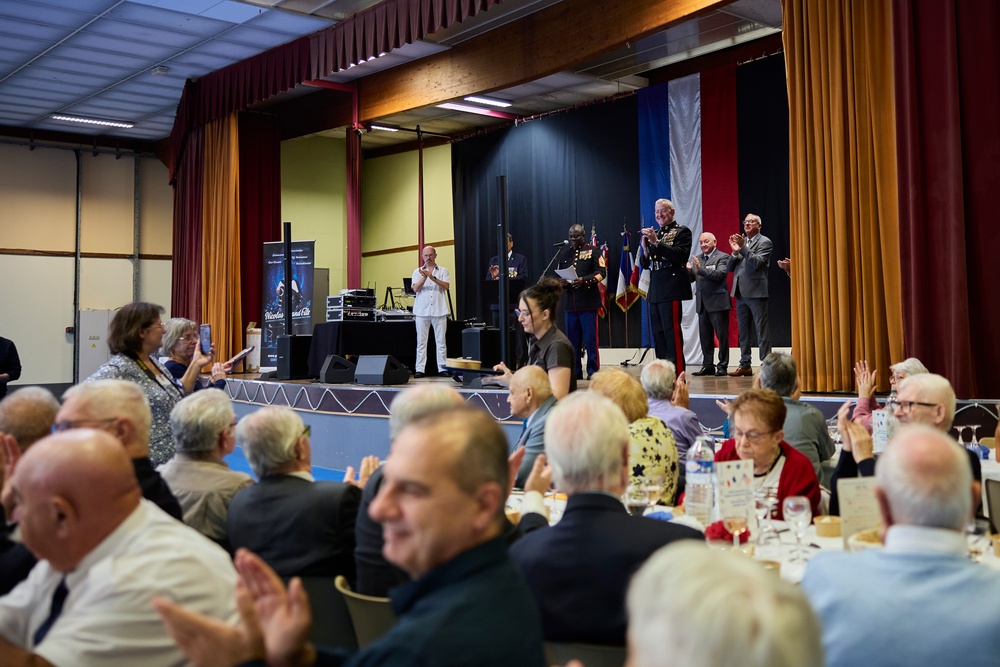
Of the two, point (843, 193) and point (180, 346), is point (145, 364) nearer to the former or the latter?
point (180, 346)

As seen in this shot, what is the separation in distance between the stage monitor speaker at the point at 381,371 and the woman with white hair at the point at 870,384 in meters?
4.37

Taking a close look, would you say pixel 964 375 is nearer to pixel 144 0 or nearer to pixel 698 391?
pixel 698 391

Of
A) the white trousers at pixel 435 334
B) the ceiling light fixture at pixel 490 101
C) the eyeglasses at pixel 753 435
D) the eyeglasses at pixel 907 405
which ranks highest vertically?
the ceiling light fixture at pixel 490 101

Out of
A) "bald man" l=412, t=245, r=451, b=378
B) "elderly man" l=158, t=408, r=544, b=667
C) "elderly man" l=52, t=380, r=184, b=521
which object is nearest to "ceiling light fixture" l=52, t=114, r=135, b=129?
"bald man" l=412, t=245, r=451, b=378

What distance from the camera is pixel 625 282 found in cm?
1167

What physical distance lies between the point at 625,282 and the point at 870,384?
6.57 m

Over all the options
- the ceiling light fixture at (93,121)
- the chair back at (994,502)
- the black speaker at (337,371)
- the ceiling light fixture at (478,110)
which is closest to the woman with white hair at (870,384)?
the chair back at (994,502)

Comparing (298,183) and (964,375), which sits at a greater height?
(298,183)

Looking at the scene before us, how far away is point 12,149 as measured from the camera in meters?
14.1

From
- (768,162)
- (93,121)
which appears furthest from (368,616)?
(93,121)

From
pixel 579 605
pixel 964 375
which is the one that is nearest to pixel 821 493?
pixel 579 605

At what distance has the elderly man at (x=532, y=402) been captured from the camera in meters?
3.65

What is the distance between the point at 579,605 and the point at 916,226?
4.64 m

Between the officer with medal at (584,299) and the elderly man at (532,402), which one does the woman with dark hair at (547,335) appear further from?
the officer with medal at (584,299)
